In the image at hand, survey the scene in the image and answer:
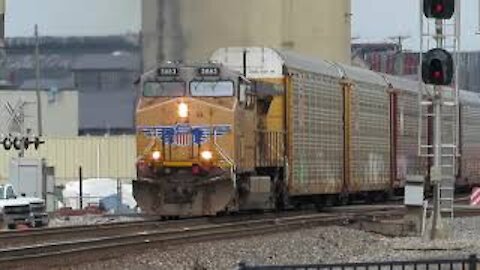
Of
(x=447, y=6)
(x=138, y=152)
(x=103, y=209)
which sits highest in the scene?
(x=447, y=6)

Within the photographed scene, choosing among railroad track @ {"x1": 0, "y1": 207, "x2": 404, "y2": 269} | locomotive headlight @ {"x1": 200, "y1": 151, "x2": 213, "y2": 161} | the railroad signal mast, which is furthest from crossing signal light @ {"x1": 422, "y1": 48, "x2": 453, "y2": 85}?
locomotive headlight @ {"x1": 200, "y1": 151, "x2": 213, "y2": 161}

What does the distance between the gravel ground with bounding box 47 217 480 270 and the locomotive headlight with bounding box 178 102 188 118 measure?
446cm

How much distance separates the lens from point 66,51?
90.8 meters

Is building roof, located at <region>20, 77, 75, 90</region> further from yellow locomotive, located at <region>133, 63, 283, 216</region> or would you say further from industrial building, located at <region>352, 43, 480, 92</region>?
yellow locomotive, located at <region>133, 63, 283, 216</region>

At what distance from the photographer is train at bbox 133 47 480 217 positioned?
2614 cm

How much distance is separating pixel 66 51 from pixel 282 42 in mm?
44824

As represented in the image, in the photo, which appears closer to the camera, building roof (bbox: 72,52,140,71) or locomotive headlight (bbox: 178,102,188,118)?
locomotive headlight (bbox: 178,102,188,118)

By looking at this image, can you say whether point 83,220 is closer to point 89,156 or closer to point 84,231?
point 84,231

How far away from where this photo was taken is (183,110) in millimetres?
26328

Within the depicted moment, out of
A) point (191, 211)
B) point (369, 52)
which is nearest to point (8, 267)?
point (191, 211)

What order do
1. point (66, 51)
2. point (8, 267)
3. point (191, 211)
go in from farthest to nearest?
point (66, 51) < point (191, 211) < point (8, 267)

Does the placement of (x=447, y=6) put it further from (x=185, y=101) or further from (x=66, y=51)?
(x=66, y=51)

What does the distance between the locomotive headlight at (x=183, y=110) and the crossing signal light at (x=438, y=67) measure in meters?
7.65

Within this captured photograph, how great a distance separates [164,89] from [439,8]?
911 cm
